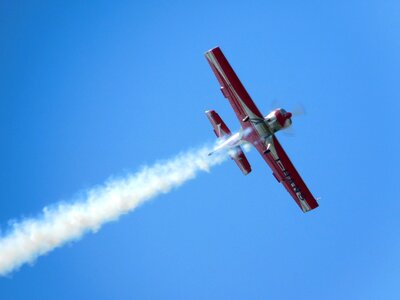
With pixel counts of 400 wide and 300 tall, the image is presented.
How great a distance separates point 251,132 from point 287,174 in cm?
380

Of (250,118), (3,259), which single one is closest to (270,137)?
(250,118)

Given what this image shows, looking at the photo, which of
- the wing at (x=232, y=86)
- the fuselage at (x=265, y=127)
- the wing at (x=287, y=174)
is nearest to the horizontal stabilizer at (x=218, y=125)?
the fuselage at (x=265, y=127)

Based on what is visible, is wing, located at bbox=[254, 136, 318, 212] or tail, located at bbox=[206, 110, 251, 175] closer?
wing, located at bbox=[254, 136, 318, 212]

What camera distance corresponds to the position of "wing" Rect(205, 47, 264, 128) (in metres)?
36.5

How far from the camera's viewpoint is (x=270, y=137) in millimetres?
37562

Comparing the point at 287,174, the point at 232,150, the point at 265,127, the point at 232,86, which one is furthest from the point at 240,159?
the point at 232,86

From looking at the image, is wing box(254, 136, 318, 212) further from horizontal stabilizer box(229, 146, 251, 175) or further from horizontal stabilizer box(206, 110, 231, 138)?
horizontal stabilizer box(206, 110, 231, 138)

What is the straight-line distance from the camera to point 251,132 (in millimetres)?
37844

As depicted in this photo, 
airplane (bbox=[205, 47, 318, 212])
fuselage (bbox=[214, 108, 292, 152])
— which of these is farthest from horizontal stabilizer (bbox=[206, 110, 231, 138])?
fuselage (bbox=[214, 108, 292, 152])

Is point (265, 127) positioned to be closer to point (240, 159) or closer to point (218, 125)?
point (240, 159)

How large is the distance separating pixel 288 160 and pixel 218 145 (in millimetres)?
4111

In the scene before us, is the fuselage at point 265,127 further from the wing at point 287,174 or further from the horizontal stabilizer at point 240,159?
the wing at point 287,174

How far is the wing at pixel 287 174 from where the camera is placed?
3869 centimetres

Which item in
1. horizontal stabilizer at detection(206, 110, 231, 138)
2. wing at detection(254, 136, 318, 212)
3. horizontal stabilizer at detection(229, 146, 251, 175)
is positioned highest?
horizontal stabilizer at detection(206, 110, 231, 138)
